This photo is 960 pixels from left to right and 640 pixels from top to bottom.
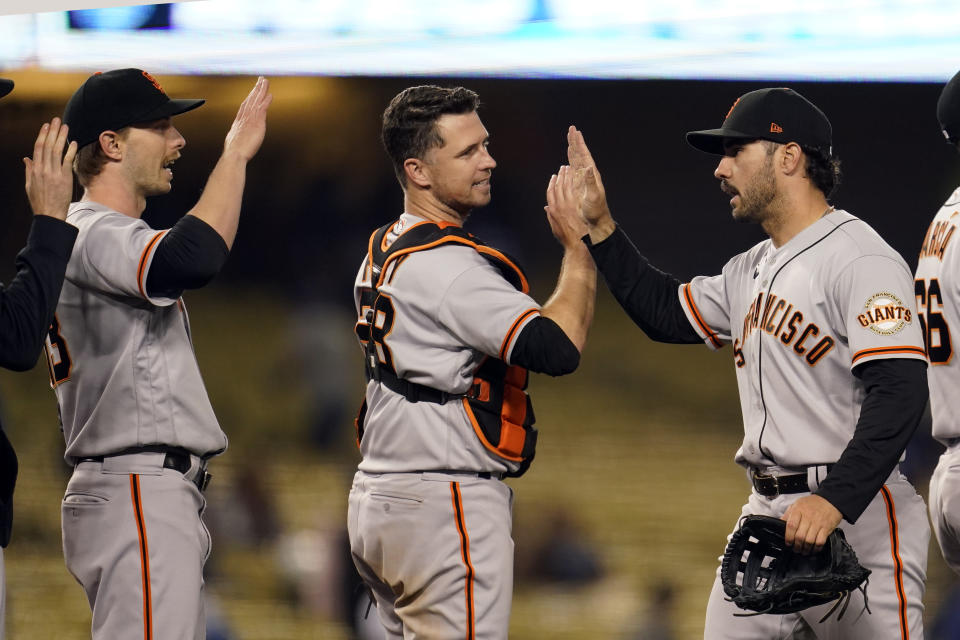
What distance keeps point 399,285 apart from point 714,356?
2141 millimetres

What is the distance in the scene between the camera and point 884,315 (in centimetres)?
233

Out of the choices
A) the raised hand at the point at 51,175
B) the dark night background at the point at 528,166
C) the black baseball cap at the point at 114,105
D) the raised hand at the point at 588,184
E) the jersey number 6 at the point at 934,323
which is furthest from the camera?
the dark night background at the point at 528,166

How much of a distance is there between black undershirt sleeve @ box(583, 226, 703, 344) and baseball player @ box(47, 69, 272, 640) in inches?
36.2

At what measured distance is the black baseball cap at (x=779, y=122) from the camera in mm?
2617

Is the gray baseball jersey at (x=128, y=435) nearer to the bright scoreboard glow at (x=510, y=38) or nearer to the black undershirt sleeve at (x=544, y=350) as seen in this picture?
the black undershirt sleeve at (x=544, y=350)

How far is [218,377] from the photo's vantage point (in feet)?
14.8

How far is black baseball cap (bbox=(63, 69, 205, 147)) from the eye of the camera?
255 centimetres

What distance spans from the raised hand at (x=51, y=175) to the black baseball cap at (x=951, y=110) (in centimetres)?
203

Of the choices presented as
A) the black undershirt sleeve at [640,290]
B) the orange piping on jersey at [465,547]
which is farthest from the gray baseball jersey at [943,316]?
the orange piping on jersey at [465,547]

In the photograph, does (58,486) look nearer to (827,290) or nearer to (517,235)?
(517,235)

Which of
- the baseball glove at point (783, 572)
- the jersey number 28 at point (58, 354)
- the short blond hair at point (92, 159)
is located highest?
the short blond hair at point (92, 159)

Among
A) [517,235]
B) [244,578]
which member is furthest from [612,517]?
[244,578]

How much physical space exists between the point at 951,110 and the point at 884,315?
732 mm

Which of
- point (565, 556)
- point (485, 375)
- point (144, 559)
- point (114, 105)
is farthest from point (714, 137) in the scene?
point (565, 556)
